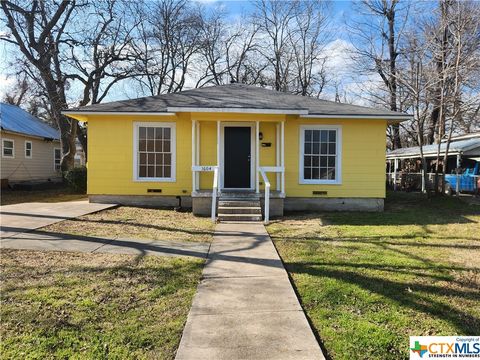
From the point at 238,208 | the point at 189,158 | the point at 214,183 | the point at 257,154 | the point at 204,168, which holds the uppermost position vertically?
the point at 257,154

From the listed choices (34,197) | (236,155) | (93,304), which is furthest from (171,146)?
(93,304)

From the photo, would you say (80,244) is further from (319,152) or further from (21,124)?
(21,124)

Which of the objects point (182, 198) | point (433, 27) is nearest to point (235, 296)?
point (182, 198)

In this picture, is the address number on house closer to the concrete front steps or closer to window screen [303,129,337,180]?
the concrete front steps

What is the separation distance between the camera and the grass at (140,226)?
7.24 meters

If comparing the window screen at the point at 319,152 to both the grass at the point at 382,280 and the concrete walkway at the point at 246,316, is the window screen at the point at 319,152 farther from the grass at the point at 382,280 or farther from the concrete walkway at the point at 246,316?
the concrete walkway at the point at 246,316

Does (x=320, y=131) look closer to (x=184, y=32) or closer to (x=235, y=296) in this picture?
(x=235, y=296)

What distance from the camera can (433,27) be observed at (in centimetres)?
1452

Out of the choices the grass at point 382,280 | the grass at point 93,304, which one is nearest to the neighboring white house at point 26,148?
the grass at point 93,304

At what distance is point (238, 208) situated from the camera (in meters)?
9.87

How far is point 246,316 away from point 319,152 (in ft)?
29.1

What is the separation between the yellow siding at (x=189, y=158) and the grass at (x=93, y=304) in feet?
20.6

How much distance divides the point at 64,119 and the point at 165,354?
71.3 feet

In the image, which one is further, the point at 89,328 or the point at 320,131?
the point at 320,131
